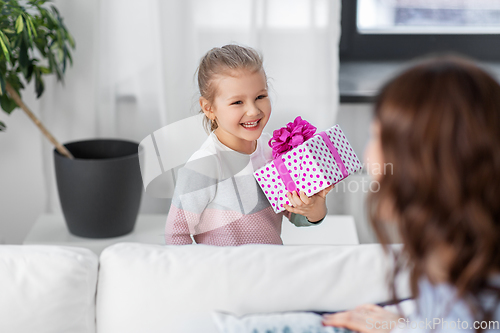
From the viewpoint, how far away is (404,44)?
90.0 inches

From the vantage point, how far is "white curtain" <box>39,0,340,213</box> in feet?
6.48

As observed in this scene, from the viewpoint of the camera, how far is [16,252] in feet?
3.35

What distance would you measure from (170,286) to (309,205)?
406 mm

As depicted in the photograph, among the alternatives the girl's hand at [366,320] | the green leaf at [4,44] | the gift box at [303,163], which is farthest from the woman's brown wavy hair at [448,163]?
the green leaf at [4,44]

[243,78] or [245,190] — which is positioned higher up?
[243,78]

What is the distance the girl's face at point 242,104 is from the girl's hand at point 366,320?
50cm

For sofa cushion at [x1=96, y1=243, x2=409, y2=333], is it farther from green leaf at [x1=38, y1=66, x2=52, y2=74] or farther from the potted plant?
green leaf at [x1=38, y1=66, x2=52, y2=74]

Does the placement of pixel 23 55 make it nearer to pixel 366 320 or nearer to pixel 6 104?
pixel 6 104

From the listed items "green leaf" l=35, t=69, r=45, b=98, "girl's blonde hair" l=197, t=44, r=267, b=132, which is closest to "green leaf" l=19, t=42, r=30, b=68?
"green leaf" l=35, t=69, r=45, b=98

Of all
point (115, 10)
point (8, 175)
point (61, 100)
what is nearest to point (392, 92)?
point (115, 10)

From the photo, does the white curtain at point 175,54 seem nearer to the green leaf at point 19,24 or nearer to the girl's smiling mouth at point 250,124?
the green leaf at point 19,24

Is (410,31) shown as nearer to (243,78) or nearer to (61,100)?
(243,78)

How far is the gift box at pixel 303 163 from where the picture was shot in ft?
3.81

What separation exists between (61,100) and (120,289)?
4.38 ft
